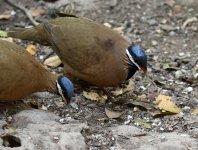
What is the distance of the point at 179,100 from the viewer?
555 cm

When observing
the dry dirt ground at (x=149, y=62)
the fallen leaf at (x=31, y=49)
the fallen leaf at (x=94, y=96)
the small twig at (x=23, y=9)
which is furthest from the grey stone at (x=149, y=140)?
the small twig at (x=23, y=9)

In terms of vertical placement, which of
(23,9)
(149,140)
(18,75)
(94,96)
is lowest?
(94,96)

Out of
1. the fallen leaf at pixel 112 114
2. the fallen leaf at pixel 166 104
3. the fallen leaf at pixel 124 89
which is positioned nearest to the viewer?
the fallen leaf at pixel 112 114

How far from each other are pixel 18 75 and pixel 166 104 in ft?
4.74

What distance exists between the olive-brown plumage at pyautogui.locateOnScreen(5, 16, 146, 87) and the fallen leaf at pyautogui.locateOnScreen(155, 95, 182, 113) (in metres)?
0.37

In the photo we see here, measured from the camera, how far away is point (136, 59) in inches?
211

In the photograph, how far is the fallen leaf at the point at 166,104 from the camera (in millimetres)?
5293

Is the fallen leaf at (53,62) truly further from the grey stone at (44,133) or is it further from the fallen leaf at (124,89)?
the grey stone at (44,133)

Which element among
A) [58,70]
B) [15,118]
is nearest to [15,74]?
[15,118]

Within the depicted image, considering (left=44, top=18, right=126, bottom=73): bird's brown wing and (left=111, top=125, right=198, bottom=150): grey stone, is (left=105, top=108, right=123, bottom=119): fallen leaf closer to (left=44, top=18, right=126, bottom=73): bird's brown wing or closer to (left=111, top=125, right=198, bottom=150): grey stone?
(left=111, top=125, right=198, bottom=150): grey stone

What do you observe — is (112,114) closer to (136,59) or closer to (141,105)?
(141,105)

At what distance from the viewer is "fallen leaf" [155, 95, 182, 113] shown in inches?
208

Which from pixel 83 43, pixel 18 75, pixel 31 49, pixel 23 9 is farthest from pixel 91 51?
pixel 23 9

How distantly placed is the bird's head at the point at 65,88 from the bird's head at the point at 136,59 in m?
0.67
